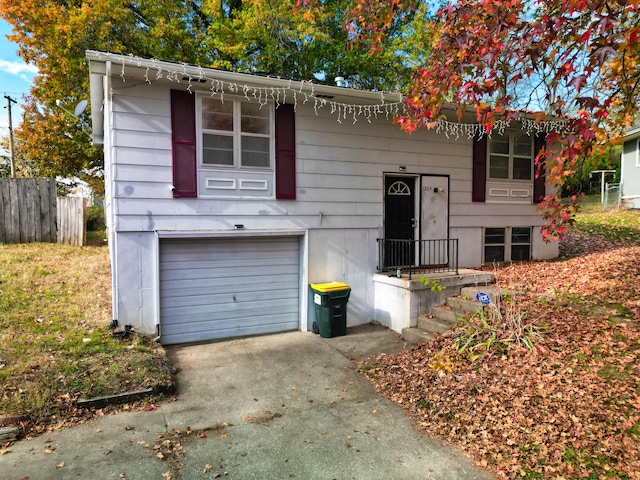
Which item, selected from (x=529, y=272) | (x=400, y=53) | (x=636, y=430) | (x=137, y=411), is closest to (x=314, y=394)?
(x=137, y=411)

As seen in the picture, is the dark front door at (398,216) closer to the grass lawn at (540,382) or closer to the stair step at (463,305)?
the stair step at (463,305)

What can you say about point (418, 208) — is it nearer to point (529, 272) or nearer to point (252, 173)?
point (529, 272)

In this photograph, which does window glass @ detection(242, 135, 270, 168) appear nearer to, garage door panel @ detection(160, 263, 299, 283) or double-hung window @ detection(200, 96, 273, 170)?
double-hung window @ detection(200, 96, 273, 170)

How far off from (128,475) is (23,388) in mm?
1998

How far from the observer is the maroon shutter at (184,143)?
6.37 metres

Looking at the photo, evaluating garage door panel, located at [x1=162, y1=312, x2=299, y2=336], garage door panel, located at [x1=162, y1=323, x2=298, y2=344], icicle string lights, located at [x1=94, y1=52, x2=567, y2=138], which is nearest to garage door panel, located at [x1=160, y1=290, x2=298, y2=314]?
garage door panel, located at [x1=162, y1=312, x2=299, y2=336]

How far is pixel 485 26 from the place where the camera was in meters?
4.17

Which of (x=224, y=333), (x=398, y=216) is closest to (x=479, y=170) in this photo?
(x=398, y=216)

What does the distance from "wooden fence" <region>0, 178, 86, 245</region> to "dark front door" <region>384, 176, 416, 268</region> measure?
8309mm

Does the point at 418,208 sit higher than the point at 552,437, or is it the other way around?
the point at 418,208

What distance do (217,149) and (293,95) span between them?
1.68 m

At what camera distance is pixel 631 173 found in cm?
1722

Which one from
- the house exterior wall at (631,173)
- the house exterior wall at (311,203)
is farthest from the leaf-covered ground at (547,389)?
the house exterior wall at (631,173)

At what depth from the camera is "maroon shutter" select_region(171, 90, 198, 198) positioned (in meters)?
6.37
